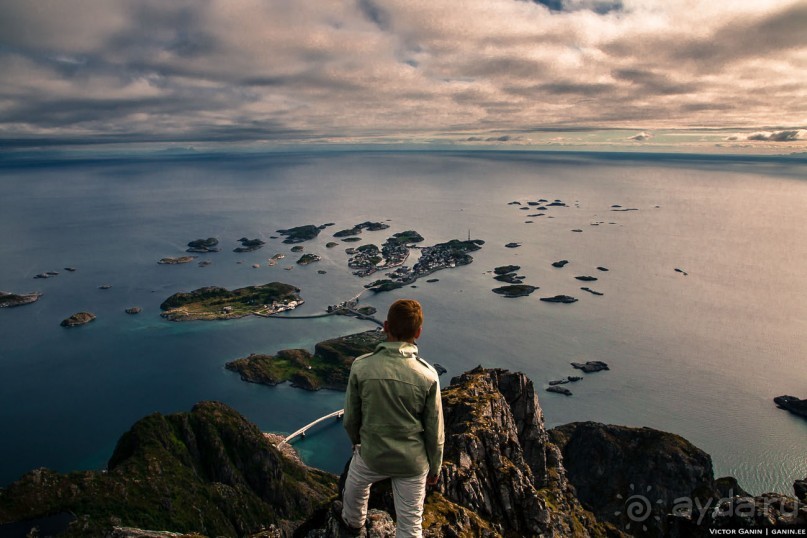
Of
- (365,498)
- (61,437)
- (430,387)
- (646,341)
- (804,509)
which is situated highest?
(430,387)

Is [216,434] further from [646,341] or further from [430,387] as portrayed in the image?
[646,341]

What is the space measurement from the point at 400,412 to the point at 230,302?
Answer: 555ft

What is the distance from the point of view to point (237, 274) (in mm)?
193250

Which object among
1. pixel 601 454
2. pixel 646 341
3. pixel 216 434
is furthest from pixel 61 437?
pixel 646 341

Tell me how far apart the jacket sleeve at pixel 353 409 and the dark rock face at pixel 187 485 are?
51.2 metres

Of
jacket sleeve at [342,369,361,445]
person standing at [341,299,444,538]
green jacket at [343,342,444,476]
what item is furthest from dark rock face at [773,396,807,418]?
jacket sleeve at [342,369,361,445]

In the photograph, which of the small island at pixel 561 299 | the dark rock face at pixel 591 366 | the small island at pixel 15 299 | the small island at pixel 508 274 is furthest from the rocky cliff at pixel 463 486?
the small island at pixel 15 299

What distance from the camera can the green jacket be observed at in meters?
7.43

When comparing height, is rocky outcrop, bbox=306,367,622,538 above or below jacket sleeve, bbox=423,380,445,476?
below

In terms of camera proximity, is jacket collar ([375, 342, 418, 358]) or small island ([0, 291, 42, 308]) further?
small island ([0, 291, 42, 308])

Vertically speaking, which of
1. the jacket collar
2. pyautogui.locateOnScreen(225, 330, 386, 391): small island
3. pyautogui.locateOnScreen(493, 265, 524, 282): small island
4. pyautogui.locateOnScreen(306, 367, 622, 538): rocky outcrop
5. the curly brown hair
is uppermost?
the curly brown hair

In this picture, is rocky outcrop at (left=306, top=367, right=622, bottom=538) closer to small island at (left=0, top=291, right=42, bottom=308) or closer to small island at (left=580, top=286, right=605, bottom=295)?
small island at (left=580, top=286, right=605, bottom=295)

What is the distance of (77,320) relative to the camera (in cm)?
14738

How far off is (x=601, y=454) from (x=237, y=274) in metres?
163
